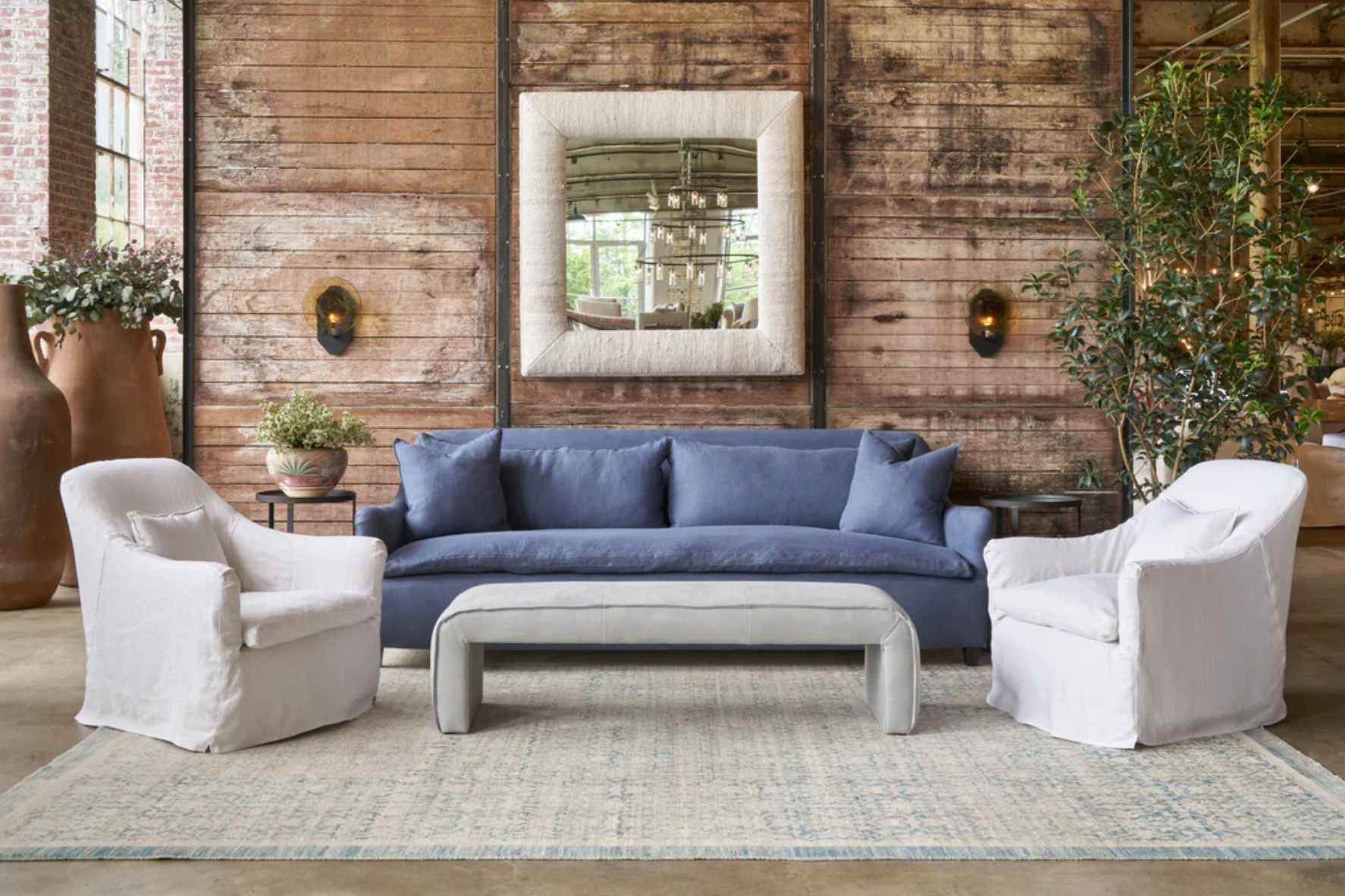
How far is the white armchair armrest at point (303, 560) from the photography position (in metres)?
3.90

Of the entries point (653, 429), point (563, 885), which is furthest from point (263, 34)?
point (563, 885)

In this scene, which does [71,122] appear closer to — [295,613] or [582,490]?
[582,490]

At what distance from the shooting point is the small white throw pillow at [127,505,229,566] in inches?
144

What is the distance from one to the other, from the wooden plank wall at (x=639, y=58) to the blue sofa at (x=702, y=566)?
126 centimetres

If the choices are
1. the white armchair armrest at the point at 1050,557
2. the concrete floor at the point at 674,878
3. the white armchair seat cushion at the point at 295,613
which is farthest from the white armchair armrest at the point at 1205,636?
the white armchair seat cushion at the point at 295,613

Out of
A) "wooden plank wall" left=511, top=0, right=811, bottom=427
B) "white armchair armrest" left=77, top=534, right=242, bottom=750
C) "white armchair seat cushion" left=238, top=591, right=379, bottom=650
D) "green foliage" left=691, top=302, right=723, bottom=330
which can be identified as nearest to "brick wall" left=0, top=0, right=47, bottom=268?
"wooden plank wall" left=511, top=0, right=811, bottom=427

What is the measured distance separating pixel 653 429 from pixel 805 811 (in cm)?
275

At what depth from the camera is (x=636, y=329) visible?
18.2ft

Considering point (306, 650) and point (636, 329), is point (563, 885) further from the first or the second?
point (636, 329)

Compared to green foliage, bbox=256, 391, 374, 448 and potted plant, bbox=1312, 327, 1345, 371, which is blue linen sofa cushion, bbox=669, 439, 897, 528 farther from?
potted plant, bbox=1312, 327, 1345, 371

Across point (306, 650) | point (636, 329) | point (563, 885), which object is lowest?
point (563, 885)

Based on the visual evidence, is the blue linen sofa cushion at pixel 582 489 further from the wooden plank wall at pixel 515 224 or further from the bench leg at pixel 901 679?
the bench leg at pixel 901 679

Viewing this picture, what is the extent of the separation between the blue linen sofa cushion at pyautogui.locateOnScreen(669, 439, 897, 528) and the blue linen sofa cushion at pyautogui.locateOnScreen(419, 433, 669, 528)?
0.44ft

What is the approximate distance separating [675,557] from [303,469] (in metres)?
1.67
